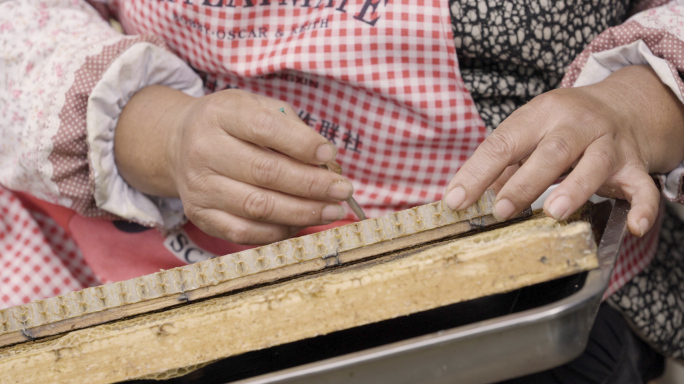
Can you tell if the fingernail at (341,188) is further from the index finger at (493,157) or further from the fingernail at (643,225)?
the fingernail at (643,225)

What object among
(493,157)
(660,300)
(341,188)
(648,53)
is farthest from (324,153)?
(660,300)

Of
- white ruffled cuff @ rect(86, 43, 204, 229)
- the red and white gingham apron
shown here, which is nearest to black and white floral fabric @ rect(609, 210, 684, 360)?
the red and white gingham apron

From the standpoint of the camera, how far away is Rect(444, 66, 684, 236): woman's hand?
404 millimetres

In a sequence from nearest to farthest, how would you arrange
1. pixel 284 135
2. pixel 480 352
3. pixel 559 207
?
pixel 480 352
pixel 559 207
pixel 284 135

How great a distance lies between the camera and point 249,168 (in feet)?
1.79

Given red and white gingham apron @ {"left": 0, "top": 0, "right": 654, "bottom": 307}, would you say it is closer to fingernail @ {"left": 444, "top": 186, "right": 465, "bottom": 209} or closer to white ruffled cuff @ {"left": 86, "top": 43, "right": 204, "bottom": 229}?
white ruffled cuff @ {"left": 86, "top": 43, "right": 204, "bottom": 229}

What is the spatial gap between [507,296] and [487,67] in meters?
0.39

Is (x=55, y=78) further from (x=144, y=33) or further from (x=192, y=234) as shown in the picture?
(x=192, y=234)

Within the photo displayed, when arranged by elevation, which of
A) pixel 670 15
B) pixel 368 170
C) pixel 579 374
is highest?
pixel 670 15

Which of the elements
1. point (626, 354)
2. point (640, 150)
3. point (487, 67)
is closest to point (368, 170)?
point (487, 67)

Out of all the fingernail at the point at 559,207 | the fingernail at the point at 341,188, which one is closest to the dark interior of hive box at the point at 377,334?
the fingernail at the point at 559,207

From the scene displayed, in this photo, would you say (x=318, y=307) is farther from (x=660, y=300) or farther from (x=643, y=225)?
(x=660, y=300)

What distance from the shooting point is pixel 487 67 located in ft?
2.28

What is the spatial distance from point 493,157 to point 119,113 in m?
0.52
